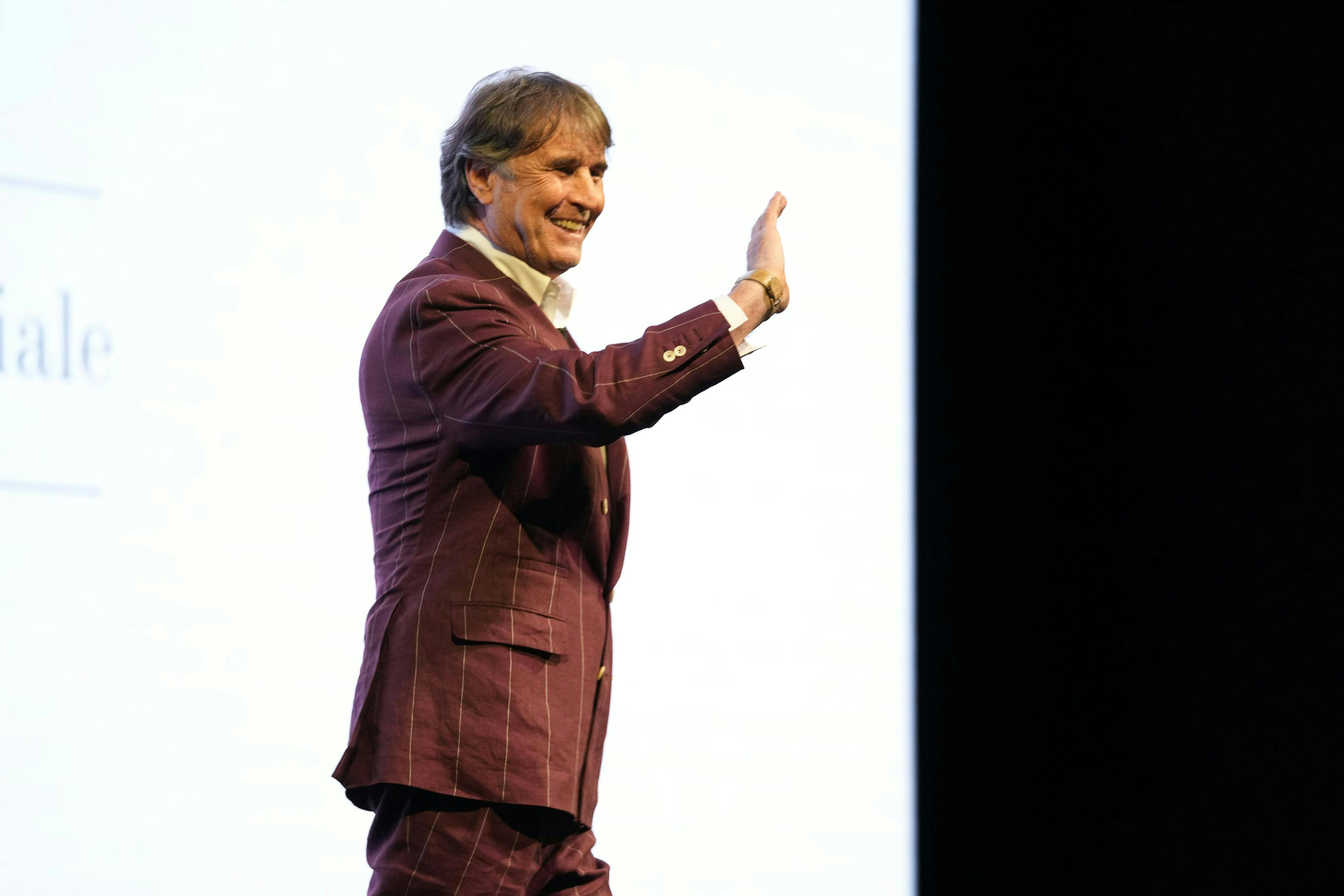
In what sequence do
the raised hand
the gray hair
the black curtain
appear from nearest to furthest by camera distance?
the raised hand → the gray hair → the black curtain

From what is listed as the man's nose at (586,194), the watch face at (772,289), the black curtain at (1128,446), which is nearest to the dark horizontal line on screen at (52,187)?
the man's nose at (586,194)

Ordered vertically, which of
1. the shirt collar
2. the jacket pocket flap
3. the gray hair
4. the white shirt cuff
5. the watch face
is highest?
the gray hair

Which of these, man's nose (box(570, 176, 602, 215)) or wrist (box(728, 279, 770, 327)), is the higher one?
man's nose (box(570, 176, 602, 215))

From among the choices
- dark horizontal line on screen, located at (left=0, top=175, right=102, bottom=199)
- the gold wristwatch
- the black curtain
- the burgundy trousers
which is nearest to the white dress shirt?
the gold wristwatch

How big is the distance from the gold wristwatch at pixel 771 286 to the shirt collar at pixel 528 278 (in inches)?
10.6

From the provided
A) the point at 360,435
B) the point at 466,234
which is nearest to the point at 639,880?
the point at 360,435

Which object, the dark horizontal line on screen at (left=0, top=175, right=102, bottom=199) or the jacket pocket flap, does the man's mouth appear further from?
the dark horizontal line on screen at (left=0, top=175, right=102, bottom=199)

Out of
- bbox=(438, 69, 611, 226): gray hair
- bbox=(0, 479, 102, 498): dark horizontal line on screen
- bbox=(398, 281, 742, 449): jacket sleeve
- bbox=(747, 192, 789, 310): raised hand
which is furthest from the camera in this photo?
bbox=(0, 479, 102, 498): dark horizontal line on screen

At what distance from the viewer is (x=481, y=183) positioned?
1.59m

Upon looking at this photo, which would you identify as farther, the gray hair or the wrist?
the gray hair

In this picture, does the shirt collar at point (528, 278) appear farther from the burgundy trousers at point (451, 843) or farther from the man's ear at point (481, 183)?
the burgundy trousers at point (451, 843)

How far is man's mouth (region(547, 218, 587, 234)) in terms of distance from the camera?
159 centimetres

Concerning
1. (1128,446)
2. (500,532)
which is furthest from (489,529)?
(1128,446)

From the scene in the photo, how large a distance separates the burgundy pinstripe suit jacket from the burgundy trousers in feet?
0.11
